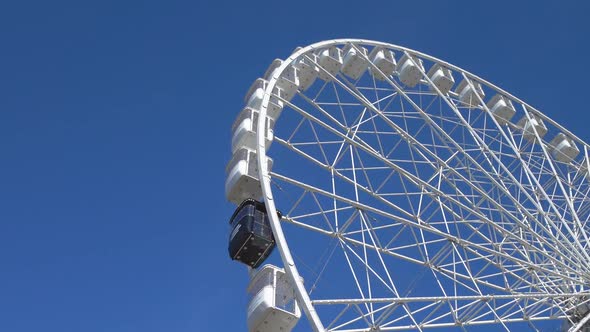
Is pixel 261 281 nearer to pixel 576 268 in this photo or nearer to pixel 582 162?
pixel 576 268

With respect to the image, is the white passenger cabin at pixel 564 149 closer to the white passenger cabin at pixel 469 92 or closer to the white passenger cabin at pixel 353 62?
the white passenger cabin at pixel 469 92

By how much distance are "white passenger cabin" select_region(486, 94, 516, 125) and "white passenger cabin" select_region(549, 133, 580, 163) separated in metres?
2.18

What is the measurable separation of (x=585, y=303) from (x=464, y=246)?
3.62m

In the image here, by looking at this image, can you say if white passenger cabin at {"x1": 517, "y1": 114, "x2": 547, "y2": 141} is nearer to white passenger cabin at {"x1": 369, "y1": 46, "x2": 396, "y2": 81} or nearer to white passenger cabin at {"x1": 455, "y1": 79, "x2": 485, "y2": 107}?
white passenger cabin at {"x1": 455, "y1": 79, "x2": 485, "y2": 107}

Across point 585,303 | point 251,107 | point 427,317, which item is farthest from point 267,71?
point 585,303

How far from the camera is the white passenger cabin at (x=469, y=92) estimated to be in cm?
2518

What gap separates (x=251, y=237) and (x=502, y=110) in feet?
43.6

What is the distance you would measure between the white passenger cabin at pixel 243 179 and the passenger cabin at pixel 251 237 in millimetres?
854

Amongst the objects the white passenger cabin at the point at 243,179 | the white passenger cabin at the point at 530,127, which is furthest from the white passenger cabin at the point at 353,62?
the white passenger cabin at the point at 530,127

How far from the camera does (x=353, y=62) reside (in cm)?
2227

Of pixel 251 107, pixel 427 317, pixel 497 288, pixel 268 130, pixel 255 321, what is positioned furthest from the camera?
pixel 251 107

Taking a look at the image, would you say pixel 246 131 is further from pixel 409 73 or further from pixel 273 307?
pixel 409 73

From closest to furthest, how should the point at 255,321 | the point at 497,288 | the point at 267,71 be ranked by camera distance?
the point at 255,321 → the point at 497,288 → the point at 267,71

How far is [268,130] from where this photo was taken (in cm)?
1736
